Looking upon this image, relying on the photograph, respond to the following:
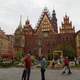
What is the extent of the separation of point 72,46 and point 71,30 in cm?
573

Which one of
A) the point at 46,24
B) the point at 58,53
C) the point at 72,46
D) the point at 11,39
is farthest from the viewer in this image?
the point at 11,39

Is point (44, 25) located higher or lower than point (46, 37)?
higher

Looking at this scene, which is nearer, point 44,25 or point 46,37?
point 46,37

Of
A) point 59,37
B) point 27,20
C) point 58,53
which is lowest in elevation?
point 58,53

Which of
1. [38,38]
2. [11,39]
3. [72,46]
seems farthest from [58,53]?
[11,39]

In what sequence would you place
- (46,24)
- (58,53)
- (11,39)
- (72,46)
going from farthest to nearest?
(11,39), (46,24), (72,46), (58,53)

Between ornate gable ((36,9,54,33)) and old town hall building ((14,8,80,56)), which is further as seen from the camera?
ornate gable ((36,9,54,33))

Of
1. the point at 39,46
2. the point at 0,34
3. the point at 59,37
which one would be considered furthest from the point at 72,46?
the point at 0,34

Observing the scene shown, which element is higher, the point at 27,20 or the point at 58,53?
the point at 27,20

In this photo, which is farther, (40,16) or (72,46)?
(40,16)

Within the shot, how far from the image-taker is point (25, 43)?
88.6 metres

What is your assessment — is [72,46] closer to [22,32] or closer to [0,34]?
[22,32]

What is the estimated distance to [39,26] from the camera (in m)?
87.6

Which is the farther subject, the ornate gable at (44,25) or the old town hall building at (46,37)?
the ornate gable at (44,25)
